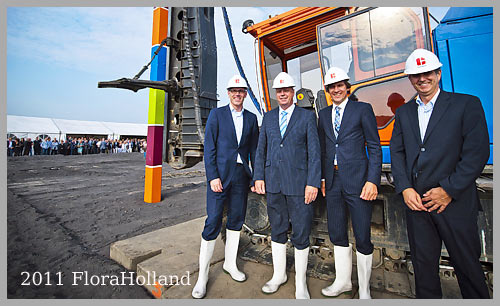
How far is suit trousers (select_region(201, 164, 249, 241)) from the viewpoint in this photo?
2322 millimetres

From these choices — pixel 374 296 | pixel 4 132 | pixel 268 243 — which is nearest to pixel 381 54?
pixel 374 296

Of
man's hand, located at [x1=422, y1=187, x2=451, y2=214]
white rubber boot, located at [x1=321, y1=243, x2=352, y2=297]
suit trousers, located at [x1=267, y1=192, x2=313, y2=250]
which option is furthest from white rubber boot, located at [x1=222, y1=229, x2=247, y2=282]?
man's hand, located at [x1=422, y1=187, x2=451, y2=214]

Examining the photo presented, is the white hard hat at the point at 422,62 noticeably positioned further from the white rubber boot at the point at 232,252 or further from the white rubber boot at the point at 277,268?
the white rubber boot at the point at 232,252

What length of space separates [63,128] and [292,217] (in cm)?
2796

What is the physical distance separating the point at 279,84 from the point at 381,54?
1133 millimetres

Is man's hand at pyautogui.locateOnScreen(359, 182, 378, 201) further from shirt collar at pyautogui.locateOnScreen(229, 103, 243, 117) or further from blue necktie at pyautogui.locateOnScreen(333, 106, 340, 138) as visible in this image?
shirt collar at pyautogui.locateOnScreen(229, 103, 243, 117)

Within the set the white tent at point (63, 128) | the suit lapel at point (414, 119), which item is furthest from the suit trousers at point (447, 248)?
the white tent at point (63, 128)

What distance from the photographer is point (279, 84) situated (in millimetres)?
2154

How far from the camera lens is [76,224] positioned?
14.0ft

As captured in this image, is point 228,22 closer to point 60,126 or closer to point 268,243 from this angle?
point 268,243

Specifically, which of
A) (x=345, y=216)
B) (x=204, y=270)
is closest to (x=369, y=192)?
(x=345, y=216)

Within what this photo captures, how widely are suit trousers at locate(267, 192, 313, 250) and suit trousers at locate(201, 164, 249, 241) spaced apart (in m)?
0.33

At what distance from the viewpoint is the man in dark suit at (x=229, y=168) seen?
7.61ft

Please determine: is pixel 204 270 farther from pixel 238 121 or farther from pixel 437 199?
pixel 437 199
